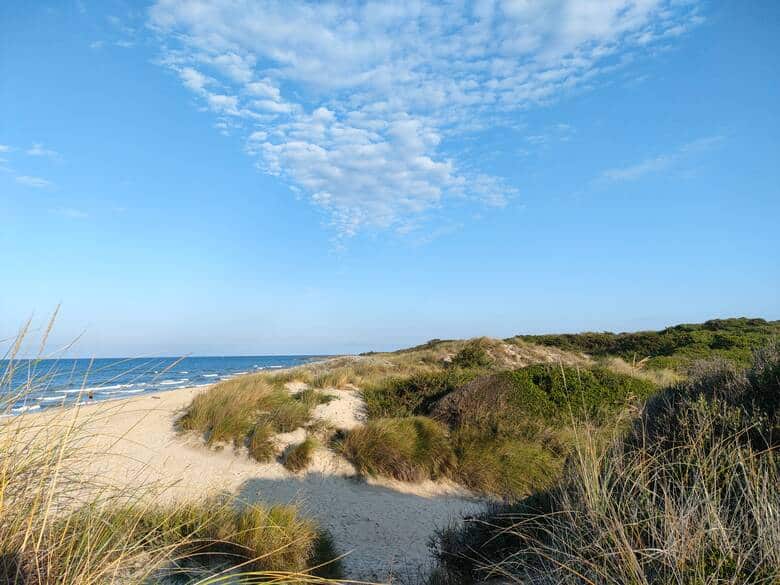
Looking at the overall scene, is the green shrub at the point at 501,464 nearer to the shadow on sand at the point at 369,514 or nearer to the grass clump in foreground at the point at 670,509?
the shadow on sand at the point at 369,514

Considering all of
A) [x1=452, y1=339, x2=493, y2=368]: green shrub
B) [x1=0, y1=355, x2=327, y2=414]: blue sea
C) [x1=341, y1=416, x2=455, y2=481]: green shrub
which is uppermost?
[x1=0, y1=355, x2=327, y2=414]: blue sea

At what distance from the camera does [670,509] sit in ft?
9.54

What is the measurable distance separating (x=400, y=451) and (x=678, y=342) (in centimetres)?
2362

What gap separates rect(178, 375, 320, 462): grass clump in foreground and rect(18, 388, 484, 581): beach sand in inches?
8.5

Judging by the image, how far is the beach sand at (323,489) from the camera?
22.2 feet

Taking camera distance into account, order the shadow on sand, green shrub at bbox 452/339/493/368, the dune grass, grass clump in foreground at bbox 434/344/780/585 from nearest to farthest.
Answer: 1. the dune grass
2. grass clump in foreground at bbox 434/344/780/585
3. the shadow on sand
4. green shrub at bbox 452/339/493/368

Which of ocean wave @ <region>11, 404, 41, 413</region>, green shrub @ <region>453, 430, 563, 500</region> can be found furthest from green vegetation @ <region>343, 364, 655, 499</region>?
ocean wave @ <region>11, 404, 41, 413</region>

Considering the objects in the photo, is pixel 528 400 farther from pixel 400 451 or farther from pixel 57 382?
pixel 57 382

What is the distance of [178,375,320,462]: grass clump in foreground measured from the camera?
9.59m

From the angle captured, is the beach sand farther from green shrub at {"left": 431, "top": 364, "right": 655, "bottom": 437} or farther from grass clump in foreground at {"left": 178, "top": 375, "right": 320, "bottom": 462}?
green shrub at {"left": 431, "top": 364, "right": 655, "bottom": 437}

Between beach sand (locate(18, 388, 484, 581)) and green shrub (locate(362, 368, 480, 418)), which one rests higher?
green shrub (locate(362, 368, 480, 418))

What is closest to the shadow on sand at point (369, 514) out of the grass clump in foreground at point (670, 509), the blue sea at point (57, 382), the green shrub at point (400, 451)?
the green shrub at point (400, 451)

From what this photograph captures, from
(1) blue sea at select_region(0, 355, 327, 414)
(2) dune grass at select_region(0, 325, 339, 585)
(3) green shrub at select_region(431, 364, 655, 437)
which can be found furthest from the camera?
(3) green shrub at select_region(431, 364, 655, 437)

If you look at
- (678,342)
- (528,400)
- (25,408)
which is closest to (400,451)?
(528,400)
